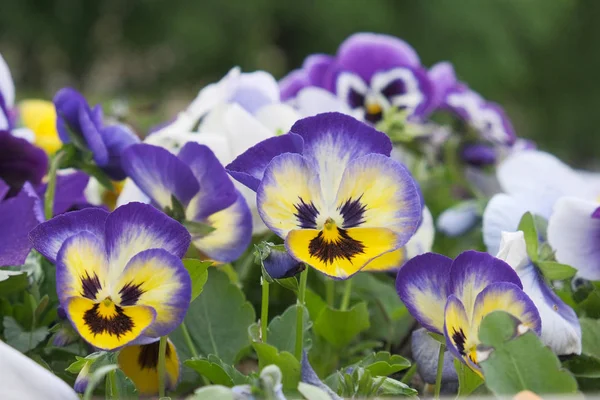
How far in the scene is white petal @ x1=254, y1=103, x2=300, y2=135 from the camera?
54 centimetres

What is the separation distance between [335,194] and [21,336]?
20 centimetres

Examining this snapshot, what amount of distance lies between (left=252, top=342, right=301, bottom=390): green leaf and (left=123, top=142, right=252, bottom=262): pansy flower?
0.12 meters

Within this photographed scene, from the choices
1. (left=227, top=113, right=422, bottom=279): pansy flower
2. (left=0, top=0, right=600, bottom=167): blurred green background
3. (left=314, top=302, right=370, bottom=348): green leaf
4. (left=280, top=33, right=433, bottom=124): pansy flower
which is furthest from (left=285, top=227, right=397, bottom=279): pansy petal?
(left=0, top=0, right=600, bottom=167): blurred green background

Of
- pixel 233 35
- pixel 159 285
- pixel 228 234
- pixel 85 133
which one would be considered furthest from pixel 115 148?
pixel 233 35

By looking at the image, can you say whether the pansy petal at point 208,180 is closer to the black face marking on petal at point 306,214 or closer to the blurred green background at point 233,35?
the black face marking on petal at point 306,214

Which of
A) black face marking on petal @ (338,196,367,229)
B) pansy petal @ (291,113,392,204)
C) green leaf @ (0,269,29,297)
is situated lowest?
green leaf @ (0,269,29,297)

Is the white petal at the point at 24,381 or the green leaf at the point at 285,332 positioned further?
the green leaf at the point at 285,332

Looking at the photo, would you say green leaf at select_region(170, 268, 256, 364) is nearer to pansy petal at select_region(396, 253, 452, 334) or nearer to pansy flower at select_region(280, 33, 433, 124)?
pansy petal at select_region(396, 253, 452, 334)

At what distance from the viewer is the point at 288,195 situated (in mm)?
348

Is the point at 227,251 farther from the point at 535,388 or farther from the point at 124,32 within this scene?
the point at 124,32

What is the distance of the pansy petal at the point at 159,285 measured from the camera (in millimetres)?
325

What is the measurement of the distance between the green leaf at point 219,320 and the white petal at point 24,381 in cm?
16

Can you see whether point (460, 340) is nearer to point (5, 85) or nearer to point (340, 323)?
point (340, 323)

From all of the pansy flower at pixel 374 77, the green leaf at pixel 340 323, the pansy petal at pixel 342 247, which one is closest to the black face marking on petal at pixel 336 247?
the pansy petal at pixel 342 247
